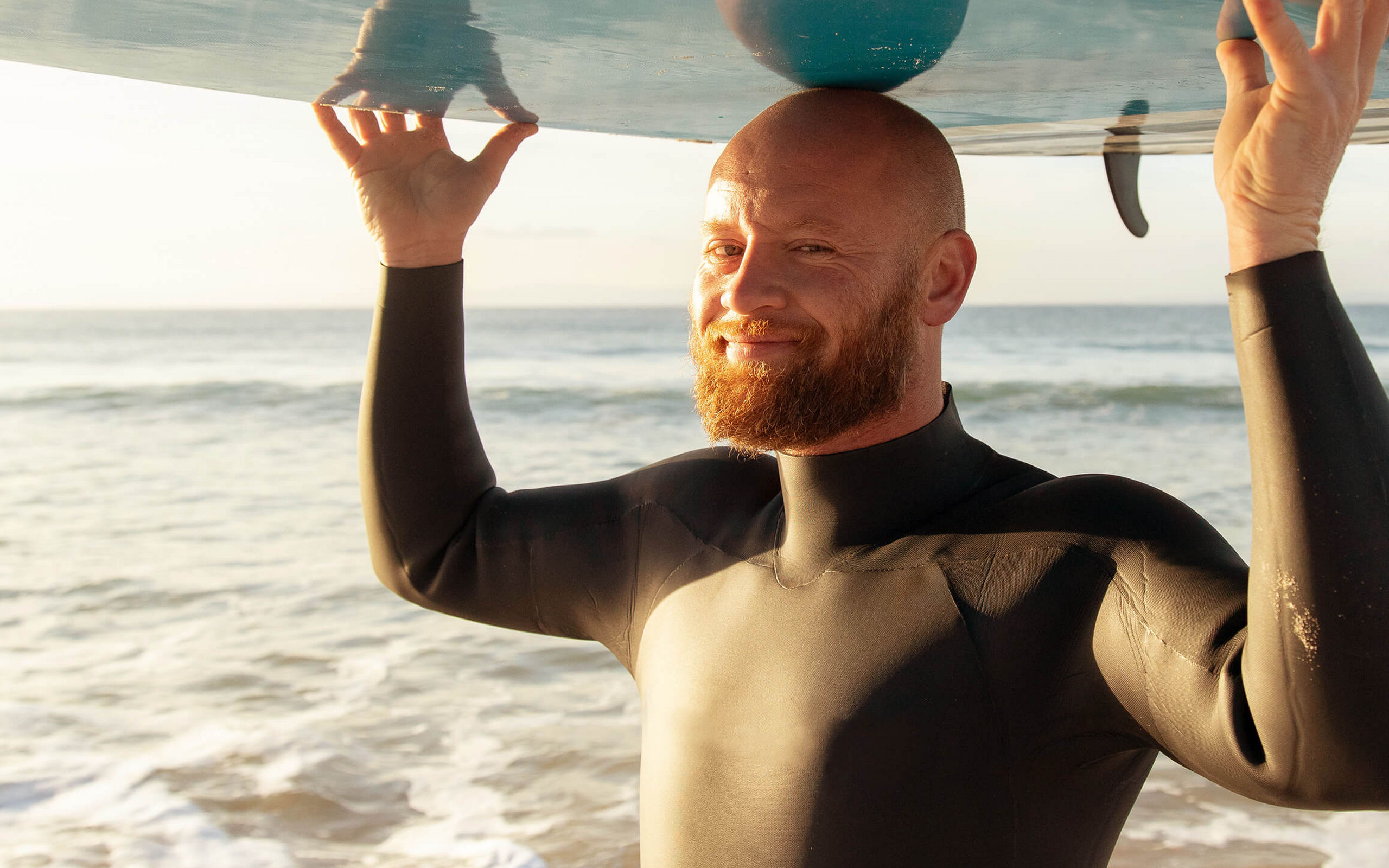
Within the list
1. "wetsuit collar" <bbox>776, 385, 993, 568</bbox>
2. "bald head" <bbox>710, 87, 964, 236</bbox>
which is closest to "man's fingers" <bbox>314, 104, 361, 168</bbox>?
"bald head" <bbox>710, 87, 964, 236</bbox>

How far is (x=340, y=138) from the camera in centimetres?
181

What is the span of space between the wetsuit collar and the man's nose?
23cm

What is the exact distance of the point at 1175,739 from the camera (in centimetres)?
115

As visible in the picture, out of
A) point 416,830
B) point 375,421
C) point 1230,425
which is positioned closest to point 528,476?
point 416,830

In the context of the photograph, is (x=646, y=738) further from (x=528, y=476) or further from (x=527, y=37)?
(x=528, y=476)

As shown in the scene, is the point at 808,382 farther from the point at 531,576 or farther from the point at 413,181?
the point at 413,181

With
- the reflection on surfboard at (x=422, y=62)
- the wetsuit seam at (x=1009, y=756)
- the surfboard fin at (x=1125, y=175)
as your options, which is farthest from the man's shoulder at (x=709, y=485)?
the surfboard fin at (x=1125, y=175)

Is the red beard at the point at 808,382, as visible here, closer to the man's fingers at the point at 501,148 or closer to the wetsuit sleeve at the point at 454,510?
the wetsuit sleeve at the point at 454,510

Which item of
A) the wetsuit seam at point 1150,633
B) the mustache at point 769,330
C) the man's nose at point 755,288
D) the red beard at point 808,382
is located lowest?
the wetsuit seam at point 1150,633

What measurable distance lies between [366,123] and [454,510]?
615 mm

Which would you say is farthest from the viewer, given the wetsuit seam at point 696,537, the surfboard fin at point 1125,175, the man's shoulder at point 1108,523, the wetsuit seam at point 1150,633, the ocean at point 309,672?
the ocean at point 309,672

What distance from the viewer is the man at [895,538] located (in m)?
0.98

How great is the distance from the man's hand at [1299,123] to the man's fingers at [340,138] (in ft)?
4.20

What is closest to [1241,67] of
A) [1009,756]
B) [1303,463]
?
[1303,463]
